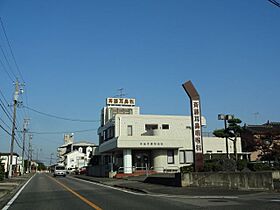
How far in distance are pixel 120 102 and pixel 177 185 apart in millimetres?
39509

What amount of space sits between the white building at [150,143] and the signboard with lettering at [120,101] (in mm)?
6299

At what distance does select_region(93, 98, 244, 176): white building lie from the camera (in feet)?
142

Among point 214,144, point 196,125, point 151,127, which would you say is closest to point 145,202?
point 196,125

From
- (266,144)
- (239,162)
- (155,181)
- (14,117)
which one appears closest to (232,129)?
(239,162)

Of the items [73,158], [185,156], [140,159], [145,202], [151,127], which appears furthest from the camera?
[73,158]

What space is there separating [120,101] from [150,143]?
1888 centimetres

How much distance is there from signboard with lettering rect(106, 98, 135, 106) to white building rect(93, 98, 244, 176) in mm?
6299

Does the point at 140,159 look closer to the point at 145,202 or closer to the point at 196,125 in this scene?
the point at 196,125

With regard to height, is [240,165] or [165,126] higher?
[165,126]

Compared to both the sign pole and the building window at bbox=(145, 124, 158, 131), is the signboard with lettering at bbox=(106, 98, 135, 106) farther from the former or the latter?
the sign pole

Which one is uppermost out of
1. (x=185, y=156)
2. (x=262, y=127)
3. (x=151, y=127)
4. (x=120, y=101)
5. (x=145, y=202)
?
(x=120, y=101)

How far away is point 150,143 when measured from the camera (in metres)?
43.7

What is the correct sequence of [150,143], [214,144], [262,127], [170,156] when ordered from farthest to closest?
[262,127] < [214,144] < [170,156] < [150,143]

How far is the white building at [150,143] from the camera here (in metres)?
43.4
